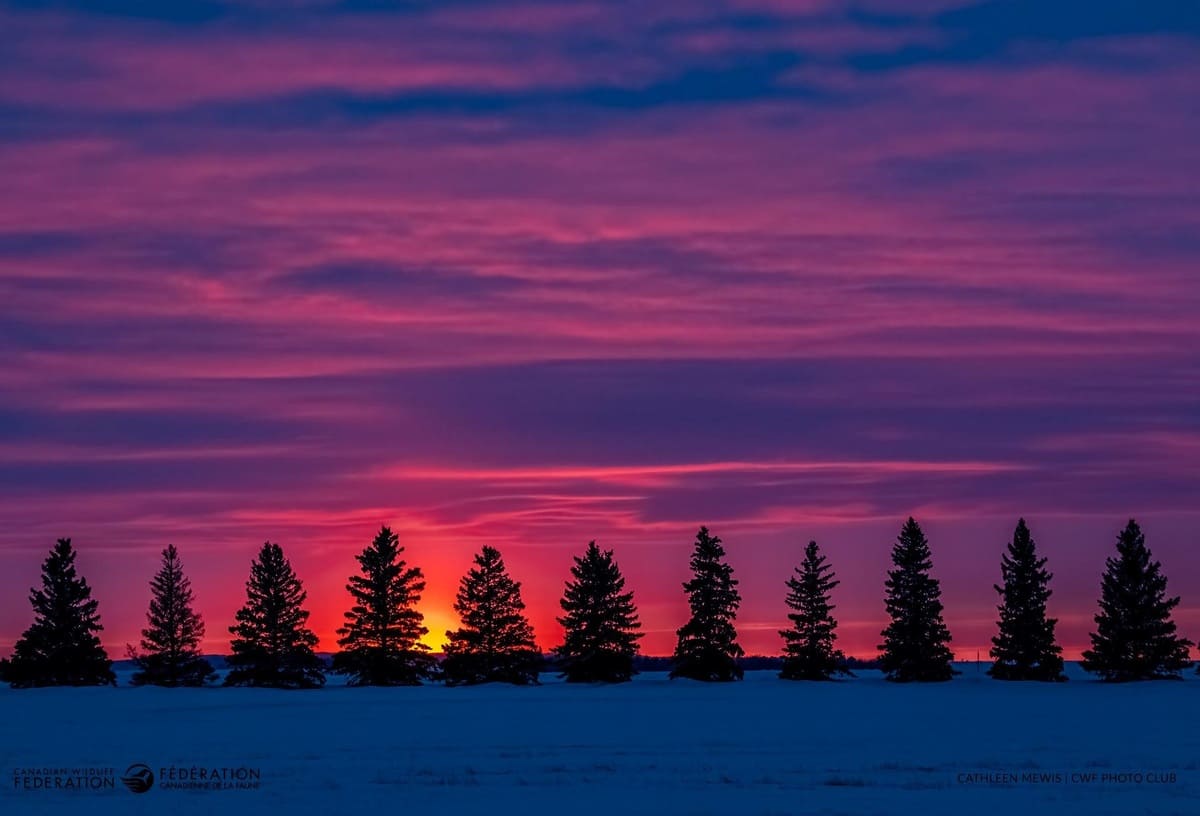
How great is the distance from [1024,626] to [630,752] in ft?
246

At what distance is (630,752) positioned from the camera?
55.1 meters

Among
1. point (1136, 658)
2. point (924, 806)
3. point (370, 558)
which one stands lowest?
point (924, 806)

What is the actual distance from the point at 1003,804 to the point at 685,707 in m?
43.3

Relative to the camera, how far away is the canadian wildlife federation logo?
45469 millimetres

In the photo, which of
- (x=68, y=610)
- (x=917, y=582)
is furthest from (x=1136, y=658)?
(x=68, y=610)

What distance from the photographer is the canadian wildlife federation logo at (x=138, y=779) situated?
45.5 m

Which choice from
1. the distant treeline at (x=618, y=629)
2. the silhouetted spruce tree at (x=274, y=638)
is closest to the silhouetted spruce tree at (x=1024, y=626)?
the distant treeline at (x=618, y=629)

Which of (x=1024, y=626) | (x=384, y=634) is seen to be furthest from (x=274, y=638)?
(x=1024, y=626)

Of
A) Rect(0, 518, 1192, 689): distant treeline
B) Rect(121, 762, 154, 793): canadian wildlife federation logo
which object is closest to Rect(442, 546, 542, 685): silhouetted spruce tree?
Rect(0, 518, 1192, 689): distant treeline

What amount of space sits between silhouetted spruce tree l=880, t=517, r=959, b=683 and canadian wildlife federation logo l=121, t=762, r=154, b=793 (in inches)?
3202

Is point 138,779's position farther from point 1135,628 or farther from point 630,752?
point 1135,628

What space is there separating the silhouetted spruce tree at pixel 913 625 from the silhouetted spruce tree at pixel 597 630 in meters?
19.2

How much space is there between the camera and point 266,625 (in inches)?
4838

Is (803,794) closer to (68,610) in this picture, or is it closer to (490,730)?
(490,730)
